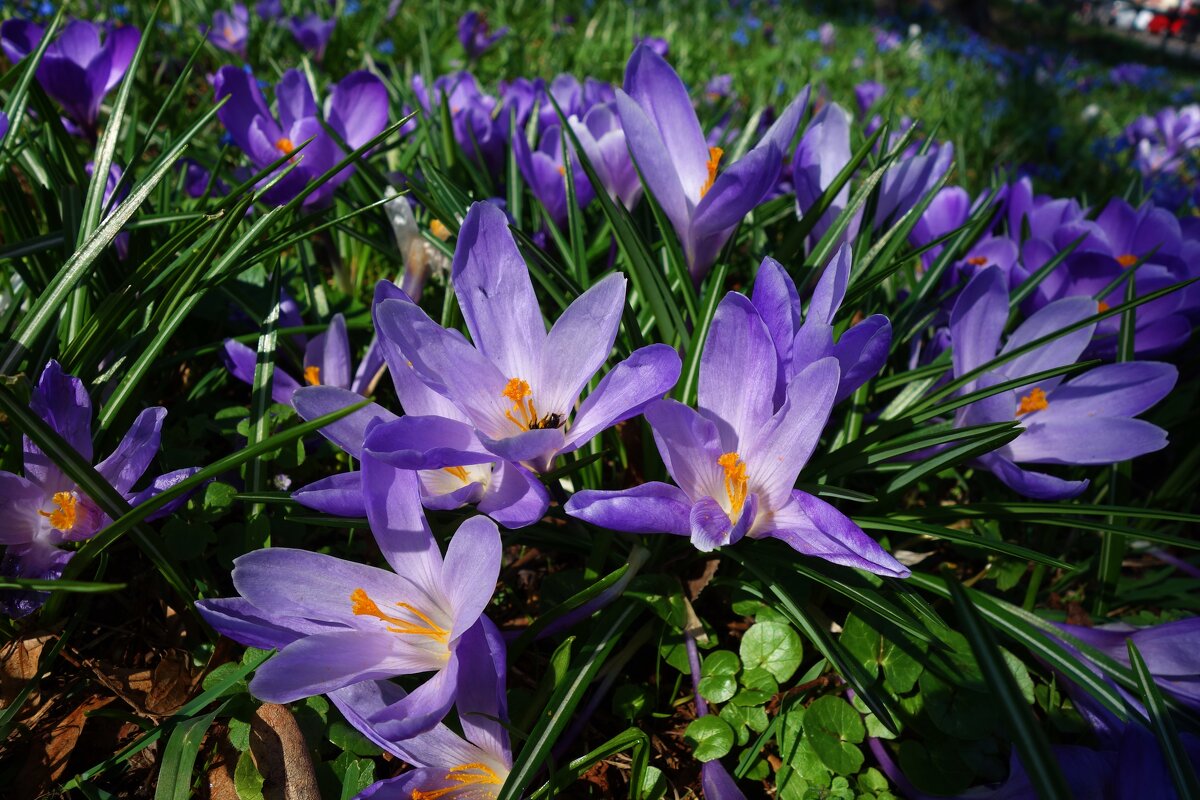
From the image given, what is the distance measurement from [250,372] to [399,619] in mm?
561

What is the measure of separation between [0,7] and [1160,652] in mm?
4225

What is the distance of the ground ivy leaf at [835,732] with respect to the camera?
94 cm

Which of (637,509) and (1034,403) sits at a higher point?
(637,509)

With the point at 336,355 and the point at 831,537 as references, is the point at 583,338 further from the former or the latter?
the point at 336,355

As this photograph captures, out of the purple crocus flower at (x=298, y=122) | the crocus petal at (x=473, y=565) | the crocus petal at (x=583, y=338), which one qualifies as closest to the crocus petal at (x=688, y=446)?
the crocus petal at (x=583, y=338)

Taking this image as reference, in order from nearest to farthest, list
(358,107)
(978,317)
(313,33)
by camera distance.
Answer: (978,317) → (358,107) → (313,33)

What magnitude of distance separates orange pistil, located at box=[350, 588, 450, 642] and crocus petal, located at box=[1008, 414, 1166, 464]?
2.83 feet

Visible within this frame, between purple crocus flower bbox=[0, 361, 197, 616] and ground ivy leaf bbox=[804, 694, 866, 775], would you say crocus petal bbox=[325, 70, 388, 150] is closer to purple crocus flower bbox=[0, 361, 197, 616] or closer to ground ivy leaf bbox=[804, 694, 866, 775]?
purple crocus flower bbox=[0, 361, 197, 616]

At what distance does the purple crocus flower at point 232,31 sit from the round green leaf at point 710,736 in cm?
275

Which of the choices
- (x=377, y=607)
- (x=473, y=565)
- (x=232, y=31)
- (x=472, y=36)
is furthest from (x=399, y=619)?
(x=472, y=36)

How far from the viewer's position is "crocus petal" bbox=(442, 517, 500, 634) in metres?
0.72

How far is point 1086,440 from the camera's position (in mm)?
1095

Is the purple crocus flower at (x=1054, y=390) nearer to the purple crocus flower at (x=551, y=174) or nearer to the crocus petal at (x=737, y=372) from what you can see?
the crocus petal at (x=737, y=372)

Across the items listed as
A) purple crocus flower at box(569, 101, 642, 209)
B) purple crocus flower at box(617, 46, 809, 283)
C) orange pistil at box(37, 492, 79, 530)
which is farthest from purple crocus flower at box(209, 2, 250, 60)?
orange pistil at box(37, 492, 79, 530)
